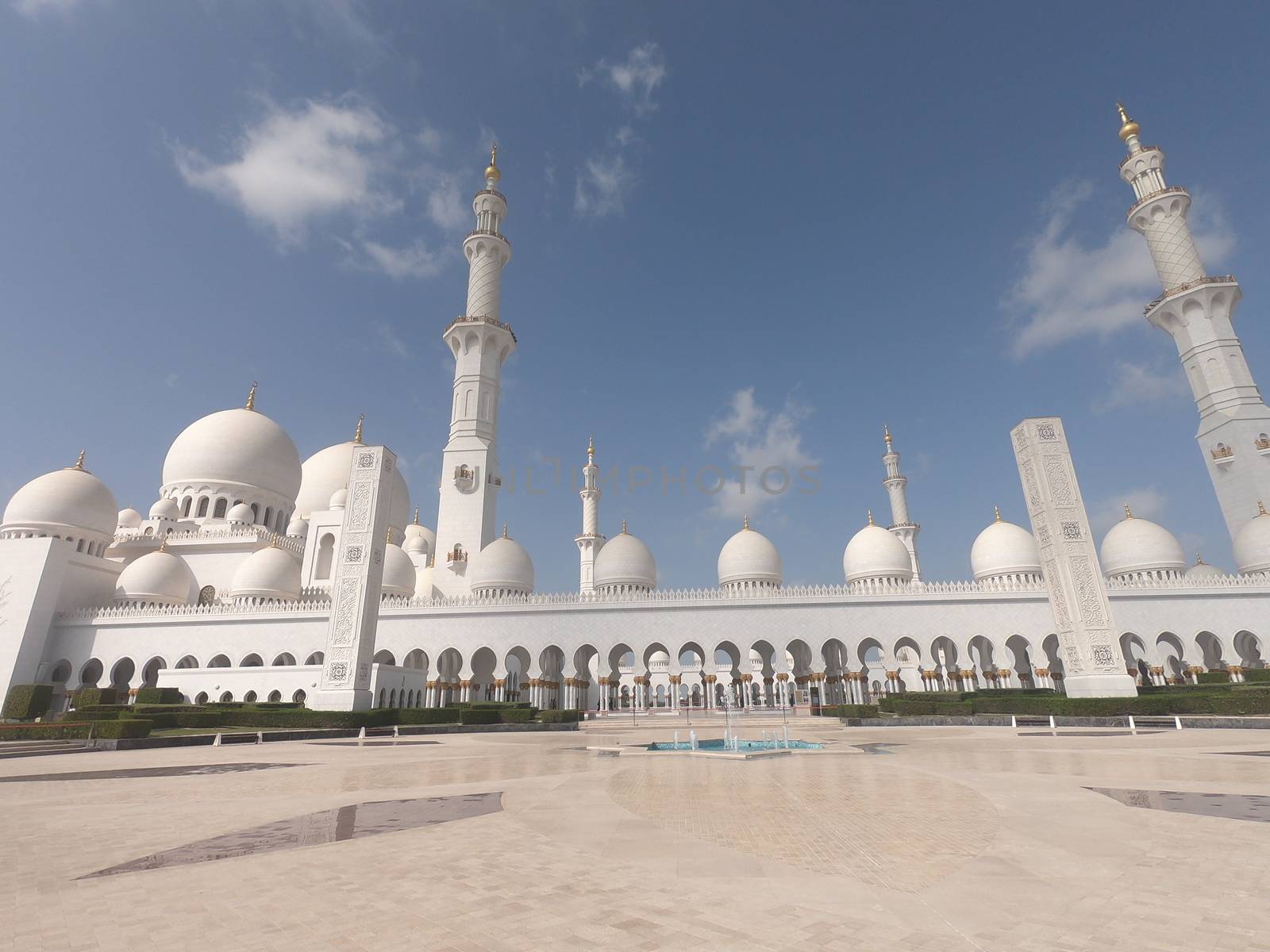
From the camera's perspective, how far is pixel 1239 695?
17719 mm

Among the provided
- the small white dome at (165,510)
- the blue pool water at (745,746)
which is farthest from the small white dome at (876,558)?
the small white dome at (165,510)

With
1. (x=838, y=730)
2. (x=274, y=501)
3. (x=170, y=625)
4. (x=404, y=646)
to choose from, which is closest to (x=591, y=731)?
(x=838, y=730)

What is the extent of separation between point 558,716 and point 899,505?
27494 millimetres

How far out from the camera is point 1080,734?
580 inches

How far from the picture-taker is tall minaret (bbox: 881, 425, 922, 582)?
1599 inches

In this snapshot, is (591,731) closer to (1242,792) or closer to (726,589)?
(726,589)

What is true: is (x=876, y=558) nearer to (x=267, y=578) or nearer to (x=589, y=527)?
(x=589, y=527)

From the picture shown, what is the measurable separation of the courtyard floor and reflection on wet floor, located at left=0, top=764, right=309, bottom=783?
292mm

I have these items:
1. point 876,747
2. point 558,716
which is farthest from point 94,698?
point 876,747

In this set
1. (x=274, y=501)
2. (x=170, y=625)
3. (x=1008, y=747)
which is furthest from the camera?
(x=274, y=501)

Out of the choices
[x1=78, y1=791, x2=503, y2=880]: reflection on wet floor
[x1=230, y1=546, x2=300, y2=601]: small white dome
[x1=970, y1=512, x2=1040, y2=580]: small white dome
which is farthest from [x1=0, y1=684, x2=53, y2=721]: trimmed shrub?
[x1=970, y1=512, x2=1040, y2=580]: small white dome

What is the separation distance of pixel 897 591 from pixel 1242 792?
2438 centimetres

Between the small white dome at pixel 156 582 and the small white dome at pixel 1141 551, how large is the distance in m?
48.0

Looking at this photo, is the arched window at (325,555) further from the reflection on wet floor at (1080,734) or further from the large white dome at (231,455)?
the reflection on wet floor at (1080,734)
